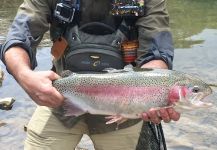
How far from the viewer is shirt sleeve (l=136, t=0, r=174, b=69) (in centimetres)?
342

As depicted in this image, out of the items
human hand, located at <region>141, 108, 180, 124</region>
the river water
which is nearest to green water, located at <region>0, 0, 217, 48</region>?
the river water

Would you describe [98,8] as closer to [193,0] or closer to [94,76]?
[94,76]

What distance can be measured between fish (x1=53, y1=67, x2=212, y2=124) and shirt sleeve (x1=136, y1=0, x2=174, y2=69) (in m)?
0.40

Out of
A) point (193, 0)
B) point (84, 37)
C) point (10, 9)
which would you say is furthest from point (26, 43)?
point (193, 0)

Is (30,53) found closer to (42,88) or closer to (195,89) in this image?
(42,88)

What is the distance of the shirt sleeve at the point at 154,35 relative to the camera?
3.42m

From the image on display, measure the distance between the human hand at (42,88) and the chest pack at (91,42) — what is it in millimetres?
413

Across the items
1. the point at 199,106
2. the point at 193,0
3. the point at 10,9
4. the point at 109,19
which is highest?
the point at 109,19

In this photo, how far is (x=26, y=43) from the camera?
335 cm

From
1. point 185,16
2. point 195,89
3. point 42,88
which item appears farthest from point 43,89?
point 185,16

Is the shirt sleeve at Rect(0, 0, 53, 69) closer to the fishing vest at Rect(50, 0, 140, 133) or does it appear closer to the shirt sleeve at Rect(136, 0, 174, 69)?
the fishing vest at Rect(50, 0, 140, 133)

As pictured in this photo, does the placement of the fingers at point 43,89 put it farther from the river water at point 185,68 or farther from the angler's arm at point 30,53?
the river water at point 185,68

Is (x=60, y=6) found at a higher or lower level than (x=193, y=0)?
higher

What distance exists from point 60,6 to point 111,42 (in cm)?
44
